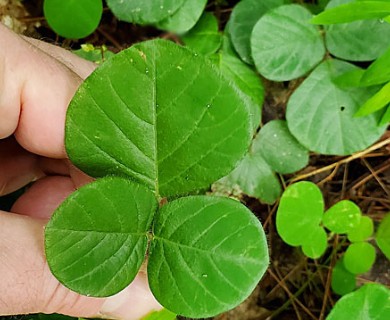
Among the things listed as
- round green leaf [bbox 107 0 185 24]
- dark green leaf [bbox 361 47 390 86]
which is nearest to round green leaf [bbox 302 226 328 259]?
dark green leaf [bbox 361 47 390 86]

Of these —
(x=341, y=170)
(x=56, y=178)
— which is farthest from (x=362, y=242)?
(x=56, y=178)

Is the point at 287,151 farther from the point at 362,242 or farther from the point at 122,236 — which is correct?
the point at 122,236

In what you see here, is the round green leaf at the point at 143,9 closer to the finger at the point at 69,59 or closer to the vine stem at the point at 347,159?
the finger at the point at 69,59

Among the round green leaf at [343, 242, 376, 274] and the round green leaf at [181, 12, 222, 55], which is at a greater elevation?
the round green leaf at [181, 12, 222, 55]

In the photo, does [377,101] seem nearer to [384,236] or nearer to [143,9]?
[384,236]

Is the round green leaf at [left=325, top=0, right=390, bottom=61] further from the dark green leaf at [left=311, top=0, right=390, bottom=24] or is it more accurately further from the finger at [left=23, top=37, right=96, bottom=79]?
the finger at [left=23, top=37, right=96, bottom=79]
